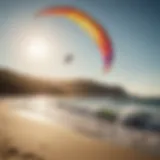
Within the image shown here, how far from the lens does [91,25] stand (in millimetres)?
1384

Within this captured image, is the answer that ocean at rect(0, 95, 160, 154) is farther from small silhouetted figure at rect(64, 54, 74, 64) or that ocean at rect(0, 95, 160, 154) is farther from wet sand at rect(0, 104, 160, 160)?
small silhouetted figure at rect(64, 54, 74, 64)

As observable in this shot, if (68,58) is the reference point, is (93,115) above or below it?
below

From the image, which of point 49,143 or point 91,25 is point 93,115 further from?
point 91,25

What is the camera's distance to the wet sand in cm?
130

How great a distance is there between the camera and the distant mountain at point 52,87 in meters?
1.35

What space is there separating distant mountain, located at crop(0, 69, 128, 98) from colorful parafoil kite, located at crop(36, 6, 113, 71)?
0.09 meters

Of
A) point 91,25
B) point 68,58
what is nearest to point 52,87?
point 68,58

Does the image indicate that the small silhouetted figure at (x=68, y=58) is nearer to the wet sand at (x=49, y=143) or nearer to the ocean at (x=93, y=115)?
the ocean at (x=93, y=115)

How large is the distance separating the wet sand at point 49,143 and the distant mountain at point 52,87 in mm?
87

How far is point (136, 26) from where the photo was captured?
137 centimetres

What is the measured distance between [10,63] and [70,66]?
24cm

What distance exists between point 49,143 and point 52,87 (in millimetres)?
215

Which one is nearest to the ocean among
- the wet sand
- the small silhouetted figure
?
the wet sand

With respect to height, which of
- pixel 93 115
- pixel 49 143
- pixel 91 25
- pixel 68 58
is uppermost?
pixel 91 25
